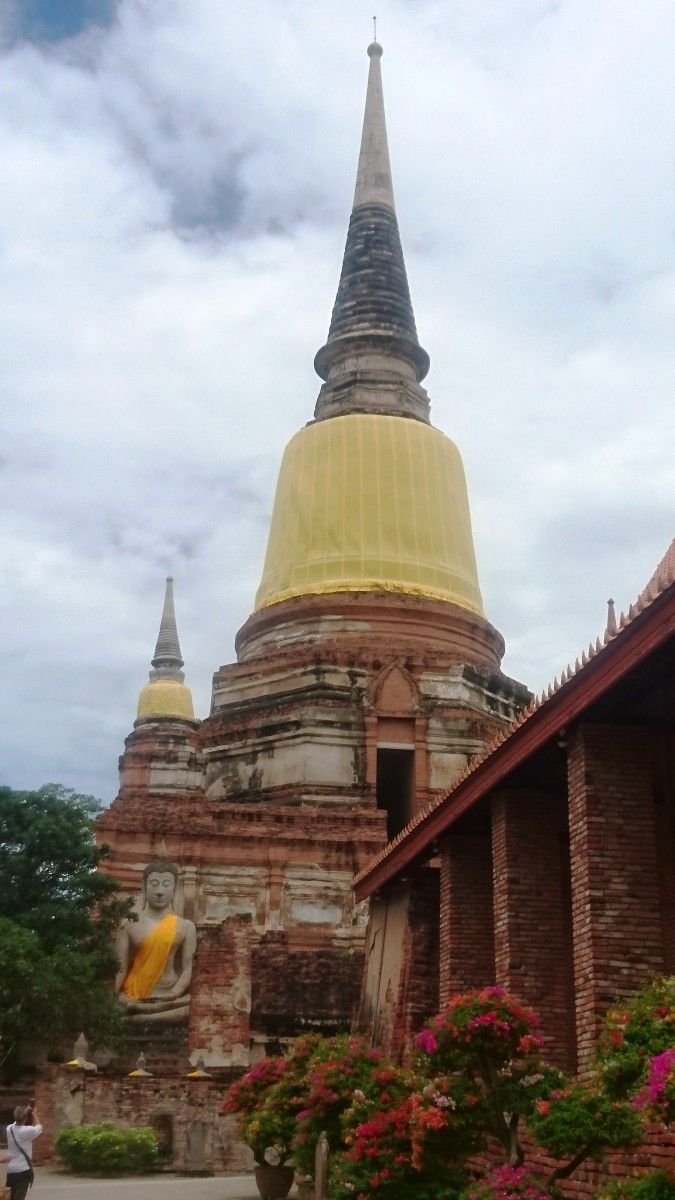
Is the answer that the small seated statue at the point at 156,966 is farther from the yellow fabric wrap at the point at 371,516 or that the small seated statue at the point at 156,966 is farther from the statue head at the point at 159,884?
the yellow fabric wrap at the point at 371,516

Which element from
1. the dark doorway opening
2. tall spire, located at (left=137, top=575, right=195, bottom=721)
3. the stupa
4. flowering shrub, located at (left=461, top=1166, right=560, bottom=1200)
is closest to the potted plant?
flowering shrub, located at (left=461, top=1166, right=560, bottom=1200)

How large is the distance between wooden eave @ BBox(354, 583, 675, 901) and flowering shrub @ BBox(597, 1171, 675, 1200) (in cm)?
281

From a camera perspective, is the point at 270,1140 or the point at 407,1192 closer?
the point at 407,1192

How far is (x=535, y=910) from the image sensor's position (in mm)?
10570

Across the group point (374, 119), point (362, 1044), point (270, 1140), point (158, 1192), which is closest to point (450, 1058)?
point (362, 1044)

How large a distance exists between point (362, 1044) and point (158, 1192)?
310cm

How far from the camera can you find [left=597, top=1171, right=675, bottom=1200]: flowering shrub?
21.0ft

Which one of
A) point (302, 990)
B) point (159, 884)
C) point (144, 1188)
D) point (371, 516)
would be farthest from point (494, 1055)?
point (371, 516)

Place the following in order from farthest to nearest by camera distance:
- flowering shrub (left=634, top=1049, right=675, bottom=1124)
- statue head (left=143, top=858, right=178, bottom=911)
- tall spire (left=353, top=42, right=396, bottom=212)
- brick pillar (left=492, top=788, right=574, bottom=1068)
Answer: tall spire (left=353, top=42, right=396, bottom=212) < statue head (left=143, top=858, right=178, bottom=911) < brick pillar (left=492, top=788, right=574, bottom=1068) < flowering shrub (left=634, top=1049, right=675, bottom=1124)

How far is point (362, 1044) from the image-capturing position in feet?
37.2

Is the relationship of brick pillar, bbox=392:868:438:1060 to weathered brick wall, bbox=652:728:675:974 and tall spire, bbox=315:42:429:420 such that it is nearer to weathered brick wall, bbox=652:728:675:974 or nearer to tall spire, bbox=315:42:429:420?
weathered brick wall, bbox=652:728:675:974

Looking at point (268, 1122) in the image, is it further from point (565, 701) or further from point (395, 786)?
point (395, 786)

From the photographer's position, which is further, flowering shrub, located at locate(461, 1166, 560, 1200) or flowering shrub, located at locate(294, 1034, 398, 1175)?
flowering shrub, located at locate(294, 1034, 398, 1175)

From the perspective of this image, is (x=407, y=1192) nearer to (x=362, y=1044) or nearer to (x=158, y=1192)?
(x=362, y=1044)
